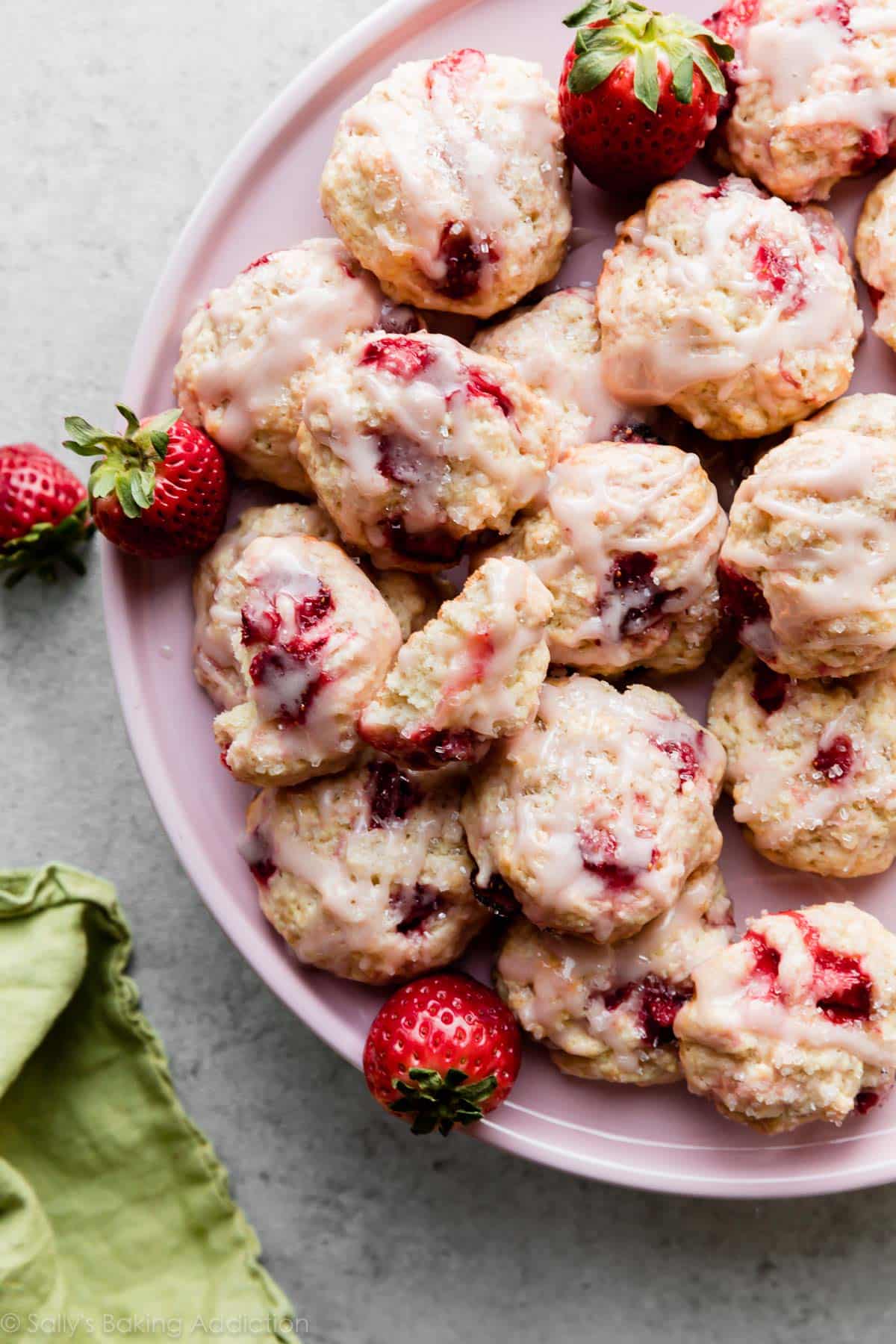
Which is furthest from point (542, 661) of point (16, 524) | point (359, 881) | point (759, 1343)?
point (759, 1343)

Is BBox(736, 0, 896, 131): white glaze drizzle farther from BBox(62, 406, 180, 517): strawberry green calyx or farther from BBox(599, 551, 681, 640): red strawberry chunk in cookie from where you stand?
BBox(62, 406, 180, 517): strawberry green calyx

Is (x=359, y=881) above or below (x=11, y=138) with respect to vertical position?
below

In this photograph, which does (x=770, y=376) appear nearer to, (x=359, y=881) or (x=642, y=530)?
(x=642, y=530)

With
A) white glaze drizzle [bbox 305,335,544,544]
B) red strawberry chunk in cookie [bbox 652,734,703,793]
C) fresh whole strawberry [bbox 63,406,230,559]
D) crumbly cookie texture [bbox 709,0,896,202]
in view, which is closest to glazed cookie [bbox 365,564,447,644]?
white glaze drizzle [bbox 305,335,544,544]

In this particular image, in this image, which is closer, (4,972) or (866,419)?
(866,419)

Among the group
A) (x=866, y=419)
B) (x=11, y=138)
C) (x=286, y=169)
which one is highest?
(x=11, y=138)

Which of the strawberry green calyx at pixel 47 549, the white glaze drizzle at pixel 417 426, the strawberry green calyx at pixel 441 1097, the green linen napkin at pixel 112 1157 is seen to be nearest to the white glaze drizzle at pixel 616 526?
the white glaze drizzle at pixel 417 426

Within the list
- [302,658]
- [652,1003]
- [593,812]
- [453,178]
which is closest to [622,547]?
[593,812]
